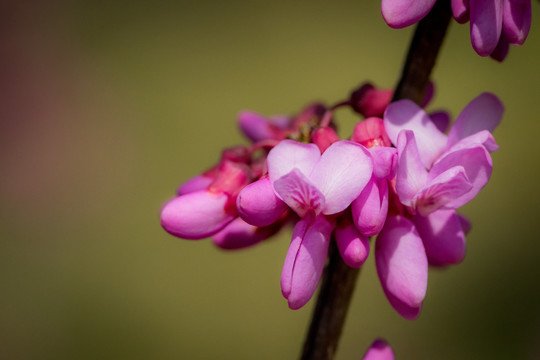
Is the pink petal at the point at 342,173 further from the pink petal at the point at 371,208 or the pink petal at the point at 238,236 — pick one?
the pink petal at the point at 238,236

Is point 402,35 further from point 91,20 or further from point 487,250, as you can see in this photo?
point 91,20

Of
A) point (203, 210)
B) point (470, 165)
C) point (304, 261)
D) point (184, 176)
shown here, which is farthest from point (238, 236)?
point (184, 176)

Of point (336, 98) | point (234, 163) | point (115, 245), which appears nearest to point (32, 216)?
point (115, 245)

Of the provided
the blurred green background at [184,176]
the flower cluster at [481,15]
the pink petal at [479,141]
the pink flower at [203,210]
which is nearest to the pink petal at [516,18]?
the flower cluster at [481,15]

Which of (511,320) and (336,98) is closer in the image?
(511,320)

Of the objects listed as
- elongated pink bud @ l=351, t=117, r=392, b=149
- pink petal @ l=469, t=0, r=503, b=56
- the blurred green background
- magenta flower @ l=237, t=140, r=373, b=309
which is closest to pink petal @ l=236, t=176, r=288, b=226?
magenta flower @ l=237, t=140, r=373, b=309

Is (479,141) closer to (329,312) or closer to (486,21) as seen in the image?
(486,21)
